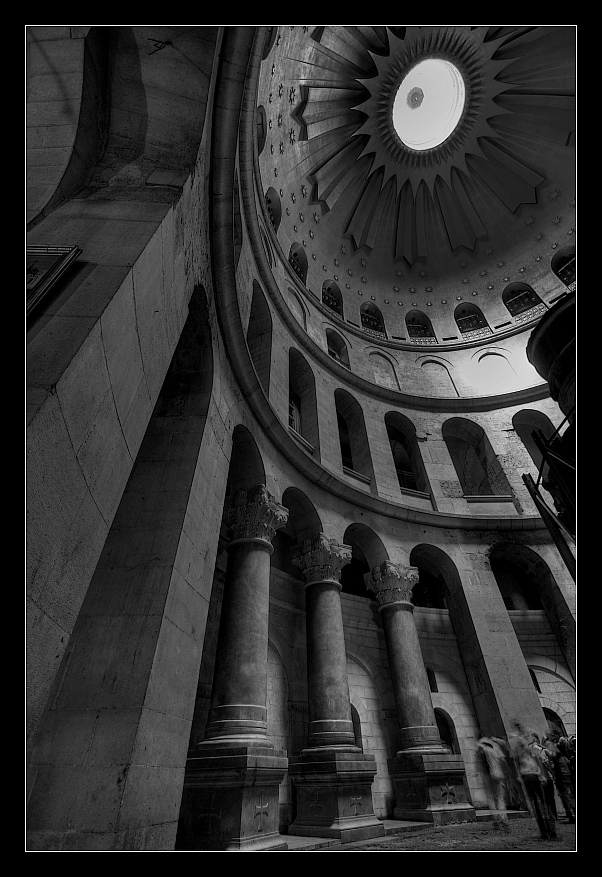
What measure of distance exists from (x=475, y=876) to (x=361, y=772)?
200 inches

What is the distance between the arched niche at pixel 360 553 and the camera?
36.2 ft

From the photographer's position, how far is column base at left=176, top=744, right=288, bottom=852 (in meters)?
5.18

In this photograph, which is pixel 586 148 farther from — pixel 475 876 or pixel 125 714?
pixel 125 714

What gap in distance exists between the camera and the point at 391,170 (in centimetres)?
2025

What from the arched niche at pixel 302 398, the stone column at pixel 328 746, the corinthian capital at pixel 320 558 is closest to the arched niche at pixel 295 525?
the corinthian capital at pixel 320 558

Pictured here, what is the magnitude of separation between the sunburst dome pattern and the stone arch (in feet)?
43.3

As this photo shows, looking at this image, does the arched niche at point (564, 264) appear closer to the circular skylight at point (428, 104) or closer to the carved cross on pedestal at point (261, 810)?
the circular skylight at point (428, 104)

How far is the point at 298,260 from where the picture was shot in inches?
643

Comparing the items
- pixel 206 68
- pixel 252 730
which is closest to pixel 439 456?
pixel 252 730

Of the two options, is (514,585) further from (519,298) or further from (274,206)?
(274,206)

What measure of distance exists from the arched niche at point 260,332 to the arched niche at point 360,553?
455 centimetres

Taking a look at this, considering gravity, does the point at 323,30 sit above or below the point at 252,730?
above

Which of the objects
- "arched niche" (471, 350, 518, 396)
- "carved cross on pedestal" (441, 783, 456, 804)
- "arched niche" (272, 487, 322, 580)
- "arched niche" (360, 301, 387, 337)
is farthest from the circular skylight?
"carved cross on pedestal" (441, 783, 456, 804)

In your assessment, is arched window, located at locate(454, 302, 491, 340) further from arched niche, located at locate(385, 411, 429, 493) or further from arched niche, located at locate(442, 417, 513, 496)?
arched niche, located at locate(385, 411, 429, 493)
